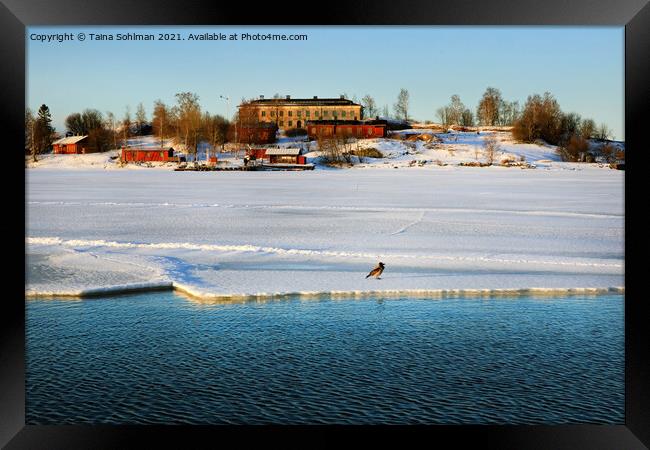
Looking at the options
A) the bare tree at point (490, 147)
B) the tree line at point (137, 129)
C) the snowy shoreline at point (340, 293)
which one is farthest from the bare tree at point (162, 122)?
the snowy shoreline at point (340, 293)

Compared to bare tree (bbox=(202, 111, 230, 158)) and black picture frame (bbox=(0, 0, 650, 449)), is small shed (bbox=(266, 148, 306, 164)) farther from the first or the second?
black picture frame (bbox=(0, 0, 650, 449))

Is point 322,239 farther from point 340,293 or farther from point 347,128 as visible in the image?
point 347,128

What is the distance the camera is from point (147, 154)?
1378 inches

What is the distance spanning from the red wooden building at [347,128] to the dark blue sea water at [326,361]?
35.0 metres

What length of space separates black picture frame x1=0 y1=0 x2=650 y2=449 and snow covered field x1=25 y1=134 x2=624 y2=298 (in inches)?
141

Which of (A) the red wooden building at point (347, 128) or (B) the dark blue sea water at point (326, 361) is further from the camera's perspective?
(A) the red wooden building at point (347, 128)

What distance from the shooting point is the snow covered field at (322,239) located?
7375 millimetres

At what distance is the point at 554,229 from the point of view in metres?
11.1

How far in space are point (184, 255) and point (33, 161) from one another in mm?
28070

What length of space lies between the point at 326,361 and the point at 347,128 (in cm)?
3741

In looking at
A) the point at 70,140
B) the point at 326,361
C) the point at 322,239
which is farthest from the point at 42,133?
the point at 326,361

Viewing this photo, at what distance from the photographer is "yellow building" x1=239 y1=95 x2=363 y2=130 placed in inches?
1794

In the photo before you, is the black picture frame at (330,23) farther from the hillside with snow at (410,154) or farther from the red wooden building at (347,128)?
the red wooden building at (347,128)

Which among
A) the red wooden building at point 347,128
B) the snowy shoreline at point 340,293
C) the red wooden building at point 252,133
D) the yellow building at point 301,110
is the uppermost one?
the yellow building at point 301,110
